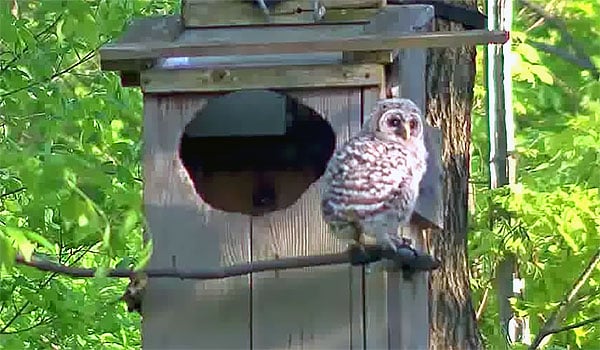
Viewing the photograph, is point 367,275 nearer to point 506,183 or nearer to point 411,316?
point 411,316

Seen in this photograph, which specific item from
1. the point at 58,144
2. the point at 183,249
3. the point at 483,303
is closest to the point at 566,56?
the point at 483,303

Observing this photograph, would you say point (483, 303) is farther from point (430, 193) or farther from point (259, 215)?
point (259, 215)

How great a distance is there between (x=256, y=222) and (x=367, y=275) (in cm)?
25

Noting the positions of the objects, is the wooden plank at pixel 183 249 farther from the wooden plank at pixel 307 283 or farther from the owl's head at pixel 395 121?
the owl's head at pixel 395 121

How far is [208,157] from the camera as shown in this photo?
10.1ft

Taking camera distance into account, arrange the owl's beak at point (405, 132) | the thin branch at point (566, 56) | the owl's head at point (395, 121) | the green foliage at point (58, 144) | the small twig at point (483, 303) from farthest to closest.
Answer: the thin branch at point (566, 56)
the small twig at point (483, 303)
the green foliage at point (58, 144)
the owl's beak at point (405, 132)
the owl's head at point (395, 121)

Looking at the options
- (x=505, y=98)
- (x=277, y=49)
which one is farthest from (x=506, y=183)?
(x=277, y=49)

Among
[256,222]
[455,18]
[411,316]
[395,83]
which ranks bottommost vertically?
[411,316]

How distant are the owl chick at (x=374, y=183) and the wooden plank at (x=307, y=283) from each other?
0.07m

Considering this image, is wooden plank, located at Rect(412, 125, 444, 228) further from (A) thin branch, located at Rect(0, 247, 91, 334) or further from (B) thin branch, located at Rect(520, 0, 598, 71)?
(B) thin branch, located at Rect(520, 0, 598, 71)

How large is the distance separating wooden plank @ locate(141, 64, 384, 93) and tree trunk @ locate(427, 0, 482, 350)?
4.52 feet

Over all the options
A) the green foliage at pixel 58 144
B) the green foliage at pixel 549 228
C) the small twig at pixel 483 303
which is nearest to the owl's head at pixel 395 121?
the green foliage at pixel 58 144

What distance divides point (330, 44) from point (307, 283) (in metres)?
0.51

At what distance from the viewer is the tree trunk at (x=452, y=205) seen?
12.9 ft
